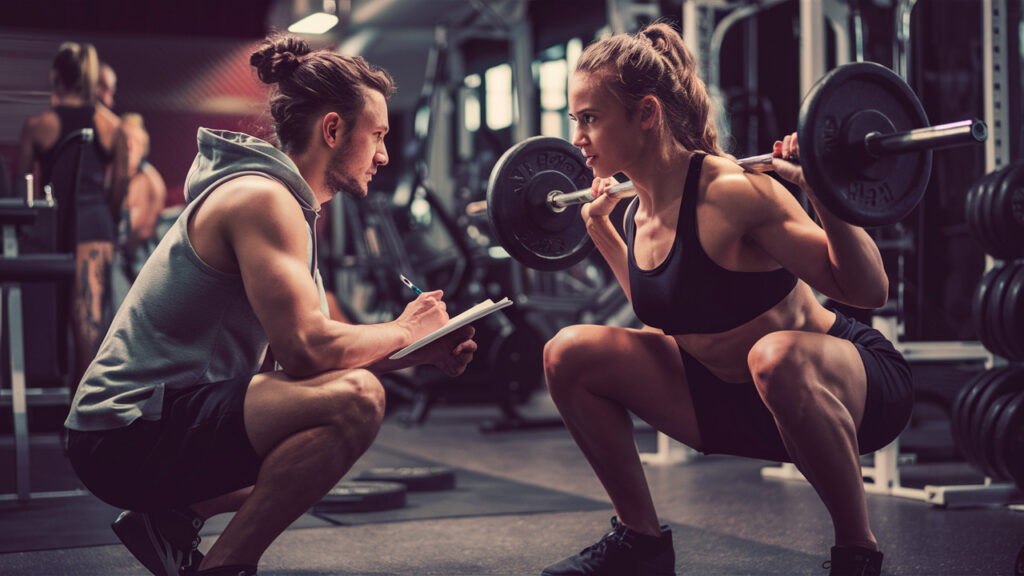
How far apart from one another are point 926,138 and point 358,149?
847 mm

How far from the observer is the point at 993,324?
2.54 meters

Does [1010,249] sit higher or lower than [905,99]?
lower

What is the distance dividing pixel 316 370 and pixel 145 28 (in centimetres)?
816

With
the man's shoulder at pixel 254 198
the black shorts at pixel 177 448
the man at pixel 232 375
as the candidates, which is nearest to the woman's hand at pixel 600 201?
the man at pixel 232 375

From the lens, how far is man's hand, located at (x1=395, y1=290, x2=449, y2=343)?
5.24 feet

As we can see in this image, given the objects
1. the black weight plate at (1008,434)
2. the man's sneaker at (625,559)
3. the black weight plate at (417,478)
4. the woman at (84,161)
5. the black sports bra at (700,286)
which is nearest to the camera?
the black sports bra at (700,286)

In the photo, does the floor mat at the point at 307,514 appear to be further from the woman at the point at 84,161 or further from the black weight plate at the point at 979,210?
the black weight plate at the point at 979,210

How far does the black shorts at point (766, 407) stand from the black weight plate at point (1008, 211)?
1031mm

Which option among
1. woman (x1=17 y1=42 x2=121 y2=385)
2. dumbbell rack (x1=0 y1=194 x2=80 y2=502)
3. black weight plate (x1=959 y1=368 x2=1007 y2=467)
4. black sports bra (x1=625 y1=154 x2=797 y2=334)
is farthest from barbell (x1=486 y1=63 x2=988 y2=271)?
woman (x1=17 y1=42 x2=121 y2=385)

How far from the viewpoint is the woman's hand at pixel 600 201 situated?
190 cm

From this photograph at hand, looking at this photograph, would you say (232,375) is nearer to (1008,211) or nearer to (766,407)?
(766,407)

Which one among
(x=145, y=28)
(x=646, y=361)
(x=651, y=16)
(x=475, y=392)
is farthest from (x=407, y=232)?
(x=646, y=361)

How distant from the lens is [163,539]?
1.61m

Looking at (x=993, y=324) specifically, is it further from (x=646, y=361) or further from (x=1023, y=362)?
(x=646, y=361)
